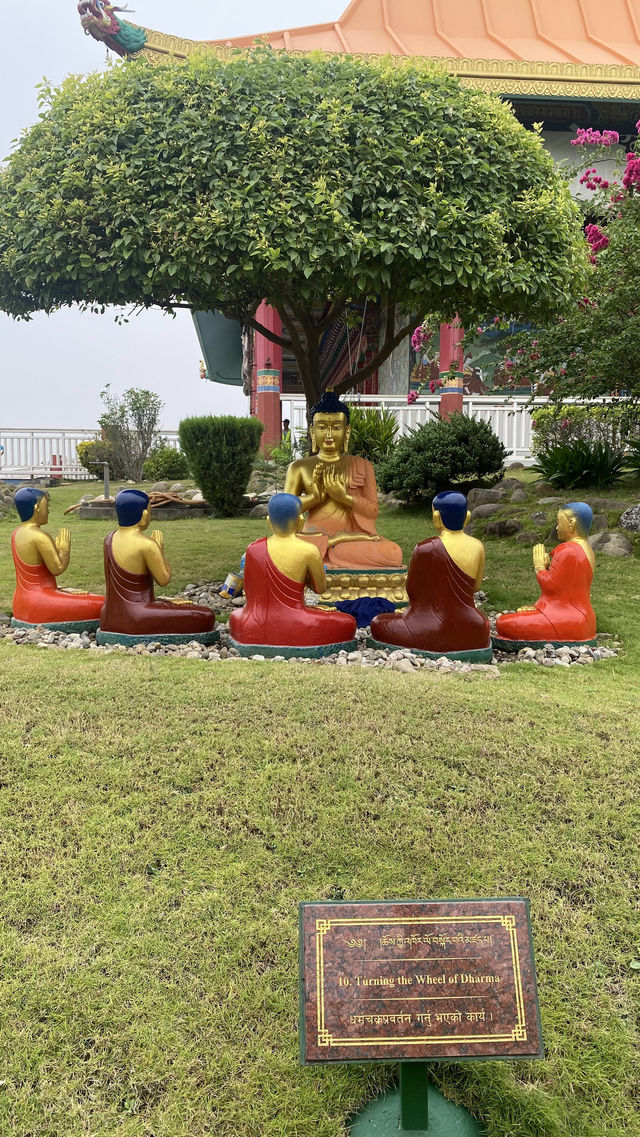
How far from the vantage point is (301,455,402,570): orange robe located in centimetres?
589

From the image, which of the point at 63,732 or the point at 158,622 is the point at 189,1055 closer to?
the point at 63,732

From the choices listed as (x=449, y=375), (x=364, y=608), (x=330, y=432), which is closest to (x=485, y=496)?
(x=449, y=375)

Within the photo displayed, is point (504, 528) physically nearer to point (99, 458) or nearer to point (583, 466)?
point (583, 466)

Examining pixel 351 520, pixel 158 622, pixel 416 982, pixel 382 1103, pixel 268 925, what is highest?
pixel 351 520

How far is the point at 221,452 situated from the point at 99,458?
6.28m

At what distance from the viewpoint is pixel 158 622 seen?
185 inches

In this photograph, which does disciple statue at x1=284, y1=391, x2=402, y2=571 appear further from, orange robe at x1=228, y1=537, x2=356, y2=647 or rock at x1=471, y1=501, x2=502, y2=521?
rock at x1=471, y1=501, x2=502, y2=521

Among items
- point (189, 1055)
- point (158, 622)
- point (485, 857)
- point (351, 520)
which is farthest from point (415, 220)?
point (189, 1055)

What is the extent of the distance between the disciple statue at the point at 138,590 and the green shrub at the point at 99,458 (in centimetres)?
1203

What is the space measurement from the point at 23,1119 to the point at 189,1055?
45 centimetres

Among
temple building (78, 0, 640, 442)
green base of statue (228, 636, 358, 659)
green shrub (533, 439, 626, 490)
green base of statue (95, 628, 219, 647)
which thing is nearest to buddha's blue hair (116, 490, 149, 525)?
green base of statue (95, 628, 219, 647)

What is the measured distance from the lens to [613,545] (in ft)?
24.7

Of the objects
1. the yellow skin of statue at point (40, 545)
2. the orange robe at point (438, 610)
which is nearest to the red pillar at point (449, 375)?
the orange robe at point (438, 610)

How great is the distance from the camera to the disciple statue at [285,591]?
4.47m
